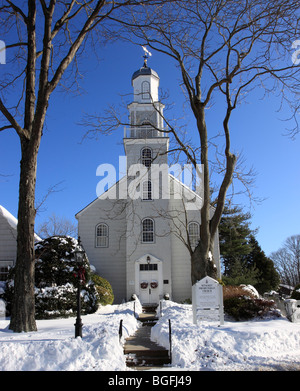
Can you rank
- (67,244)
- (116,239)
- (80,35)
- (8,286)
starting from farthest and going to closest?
(116,239)
(67,244)
(8,286)
(80,35)

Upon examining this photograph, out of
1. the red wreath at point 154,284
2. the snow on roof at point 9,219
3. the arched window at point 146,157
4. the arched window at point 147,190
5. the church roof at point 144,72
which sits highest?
the church roof at point 144,72

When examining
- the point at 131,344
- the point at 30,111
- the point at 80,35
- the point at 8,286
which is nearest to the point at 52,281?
the point at 8,286

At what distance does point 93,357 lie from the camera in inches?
310

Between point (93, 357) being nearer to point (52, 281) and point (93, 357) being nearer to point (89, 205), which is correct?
point (52, 281)

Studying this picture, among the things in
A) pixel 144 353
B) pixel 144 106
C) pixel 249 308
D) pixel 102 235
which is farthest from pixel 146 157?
pixel 144 353

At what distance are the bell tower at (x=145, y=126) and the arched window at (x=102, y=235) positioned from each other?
4716 millimetres

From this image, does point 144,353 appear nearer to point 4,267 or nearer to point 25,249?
point 25,249

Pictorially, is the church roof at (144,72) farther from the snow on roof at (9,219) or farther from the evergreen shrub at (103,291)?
the evergreen shrub at (103,291)

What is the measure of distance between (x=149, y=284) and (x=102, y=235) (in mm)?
4772

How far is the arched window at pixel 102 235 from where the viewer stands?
23.5 meters

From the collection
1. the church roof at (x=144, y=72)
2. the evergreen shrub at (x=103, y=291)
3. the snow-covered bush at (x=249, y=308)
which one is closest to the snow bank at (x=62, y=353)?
the snow-covered bush at (x=249, y=308)

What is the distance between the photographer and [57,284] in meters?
15.9

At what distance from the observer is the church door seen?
2162 centimetres
